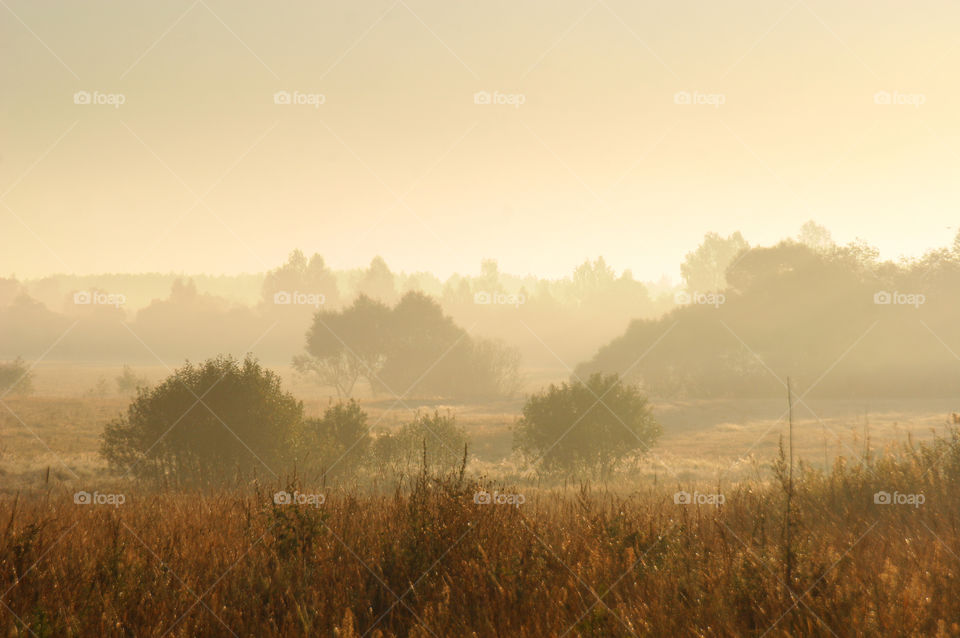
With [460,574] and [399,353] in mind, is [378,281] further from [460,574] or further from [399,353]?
[460,574]

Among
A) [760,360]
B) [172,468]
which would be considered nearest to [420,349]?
[760,360]

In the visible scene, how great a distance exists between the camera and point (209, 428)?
18938 mm

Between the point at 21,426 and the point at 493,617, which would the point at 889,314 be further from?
the point at 21,426

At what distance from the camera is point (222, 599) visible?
4.64 metres

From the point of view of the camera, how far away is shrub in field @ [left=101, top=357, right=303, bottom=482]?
62.1 feet

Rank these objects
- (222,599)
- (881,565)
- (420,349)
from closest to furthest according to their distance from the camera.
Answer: (222,599) → (881,565) → (420,349)

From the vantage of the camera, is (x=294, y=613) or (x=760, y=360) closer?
(x=294, y=613)

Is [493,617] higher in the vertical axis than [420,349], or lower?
lower

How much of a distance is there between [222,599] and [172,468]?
16.8 metres

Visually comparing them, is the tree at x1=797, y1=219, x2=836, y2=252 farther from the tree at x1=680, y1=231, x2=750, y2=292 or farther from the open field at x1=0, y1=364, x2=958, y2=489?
the open field at x1=0, y1=364, x2=958, y2=489

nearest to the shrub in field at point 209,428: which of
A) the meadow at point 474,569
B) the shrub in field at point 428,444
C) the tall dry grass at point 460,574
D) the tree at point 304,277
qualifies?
the shrub in field at point 428,444

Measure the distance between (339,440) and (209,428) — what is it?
4925 millimetres

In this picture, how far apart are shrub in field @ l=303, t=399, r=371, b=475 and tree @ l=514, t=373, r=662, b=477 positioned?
661 cm

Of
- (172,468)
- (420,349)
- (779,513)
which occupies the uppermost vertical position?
(420,349)
